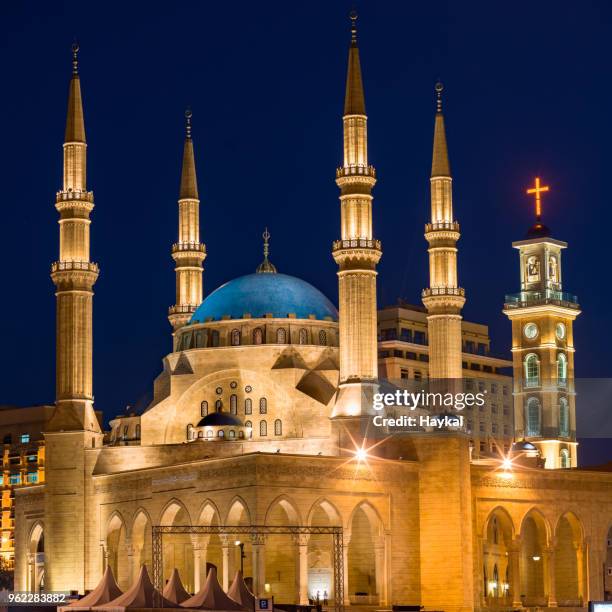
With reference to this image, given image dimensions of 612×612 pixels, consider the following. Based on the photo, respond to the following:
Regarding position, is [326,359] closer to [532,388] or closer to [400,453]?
[400,453]

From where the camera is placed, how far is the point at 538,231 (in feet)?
301

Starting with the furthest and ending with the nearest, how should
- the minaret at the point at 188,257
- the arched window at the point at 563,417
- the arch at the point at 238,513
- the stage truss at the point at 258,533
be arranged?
1. the arched window at the point at 563,417
2. the minaret at the point at 188,257
3. the arch at the point at 238,513
4. the stage truss at the point at 258,533

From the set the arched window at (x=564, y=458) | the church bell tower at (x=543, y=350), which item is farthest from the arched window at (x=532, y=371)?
the arched window at (x=564, y=458)

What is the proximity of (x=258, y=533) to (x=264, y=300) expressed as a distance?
18915 mm

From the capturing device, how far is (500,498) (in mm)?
72000

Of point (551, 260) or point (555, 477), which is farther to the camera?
point (551, 260)

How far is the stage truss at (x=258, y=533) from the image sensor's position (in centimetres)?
6153

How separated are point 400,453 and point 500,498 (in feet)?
18.6

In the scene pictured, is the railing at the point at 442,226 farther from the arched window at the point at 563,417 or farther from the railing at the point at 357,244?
the arched window at the point at 563,417

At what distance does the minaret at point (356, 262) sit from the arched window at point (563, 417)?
2276 cm

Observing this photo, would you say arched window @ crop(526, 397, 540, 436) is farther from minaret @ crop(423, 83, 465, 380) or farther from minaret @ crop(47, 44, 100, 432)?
minaret @ crop(47, 44, 100, 432)

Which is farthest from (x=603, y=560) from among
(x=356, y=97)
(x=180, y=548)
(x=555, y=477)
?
(x=356, y=97)

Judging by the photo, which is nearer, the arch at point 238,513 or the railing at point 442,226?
the arch at point 238,513

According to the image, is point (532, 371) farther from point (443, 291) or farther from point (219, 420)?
point (219, 420)
